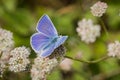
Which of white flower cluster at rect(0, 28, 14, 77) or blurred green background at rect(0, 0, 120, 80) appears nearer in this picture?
white flower cluster at rect(0, 28, 14, 77)

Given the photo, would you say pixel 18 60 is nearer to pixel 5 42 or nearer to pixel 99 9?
pixel 5 42

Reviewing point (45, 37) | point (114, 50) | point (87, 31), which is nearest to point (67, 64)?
point (87, 31)

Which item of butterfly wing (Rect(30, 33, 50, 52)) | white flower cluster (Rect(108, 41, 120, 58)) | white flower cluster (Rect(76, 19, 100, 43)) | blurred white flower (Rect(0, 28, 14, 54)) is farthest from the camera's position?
white flower cluster (Rect(76, 19, 100, 43))

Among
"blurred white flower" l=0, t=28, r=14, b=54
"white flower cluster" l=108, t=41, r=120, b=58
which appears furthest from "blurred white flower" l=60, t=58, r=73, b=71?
"blurred white flower" l=0, t=28, r=14, b=54

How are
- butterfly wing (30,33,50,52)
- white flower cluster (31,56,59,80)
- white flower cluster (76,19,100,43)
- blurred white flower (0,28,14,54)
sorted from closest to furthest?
butterfly wing (30,33,50,52), white flower cluster (31,56,59,80), blurred white flower (0,28,14,54), white flower cluster (76,19,100,43)

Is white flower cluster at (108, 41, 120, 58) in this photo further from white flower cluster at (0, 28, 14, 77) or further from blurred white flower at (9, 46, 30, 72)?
white flower cluster at (0, 28, 14, 77)

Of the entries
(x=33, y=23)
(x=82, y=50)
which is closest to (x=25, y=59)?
(x=82, y=50)
